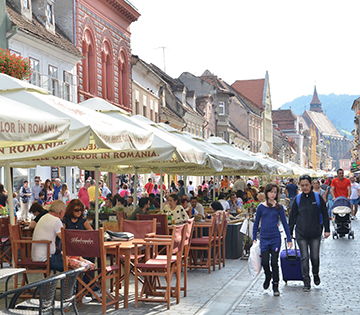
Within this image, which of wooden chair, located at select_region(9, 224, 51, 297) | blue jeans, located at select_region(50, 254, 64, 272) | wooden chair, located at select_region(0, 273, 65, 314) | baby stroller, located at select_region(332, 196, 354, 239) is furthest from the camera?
baby stroller, located at select_region(332, 196, 354, 239)

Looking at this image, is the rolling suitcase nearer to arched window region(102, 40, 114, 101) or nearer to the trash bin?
the trash bin

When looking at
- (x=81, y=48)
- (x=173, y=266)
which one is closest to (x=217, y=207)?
(x=173, y=266)

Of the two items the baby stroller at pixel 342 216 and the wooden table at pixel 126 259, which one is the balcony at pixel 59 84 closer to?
the baby stroller at pixel 342 216

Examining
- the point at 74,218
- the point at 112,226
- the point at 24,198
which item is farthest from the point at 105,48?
the point at 74,218

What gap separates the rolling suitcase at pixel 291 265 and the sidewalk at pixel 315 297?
0.60 feet

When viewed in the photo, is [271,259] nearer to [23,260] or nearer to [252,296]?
[252,296]

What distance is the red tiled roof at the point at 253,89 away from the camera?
355ft

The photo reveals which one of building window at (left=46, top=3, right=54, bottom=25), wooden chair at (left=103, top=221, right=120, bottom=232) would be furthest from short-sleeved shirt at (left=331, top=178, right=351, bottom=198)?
building window at (left=46, top=3, right=54, bottom=25)

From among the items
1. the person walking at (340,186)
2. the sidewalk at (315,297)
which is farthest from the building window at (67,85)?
the sidewalk at (315,297)

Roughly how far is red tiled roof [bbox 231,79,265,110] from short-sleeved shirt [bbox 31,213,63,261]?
324 feet

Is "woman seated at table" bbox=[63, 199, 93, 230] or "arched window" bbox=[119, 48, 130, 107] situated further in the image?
"arched window" bbox=[119, 48, 130, 107]

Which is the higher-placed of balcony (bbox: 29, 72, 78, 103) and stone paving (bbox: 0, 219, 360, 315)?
balcony (bbox: 29, 72, 78, 103)

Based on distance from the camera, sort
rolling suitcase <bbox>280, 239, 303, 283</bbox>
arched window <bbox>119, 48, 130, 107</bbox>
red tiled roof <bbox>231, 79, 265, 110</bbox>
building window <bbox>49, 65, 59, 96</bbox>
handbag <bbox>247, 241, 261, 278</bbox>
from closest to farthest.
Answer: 1. handbag <bbox>247, 241, 261, 278</bbox>
2. rolling suitcase <bbox>280, 239, 303, 283</bbox>
3. building window <bbox>49, 65, 59, 96</bbox>
4. arched window <bbox>119, 48, 130, 107</bbox>
5. red tiled roof <bbox>231, 79, 265, 110</bbox>

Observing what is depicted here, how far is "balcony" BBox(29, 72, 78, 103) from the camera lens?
2666cm
